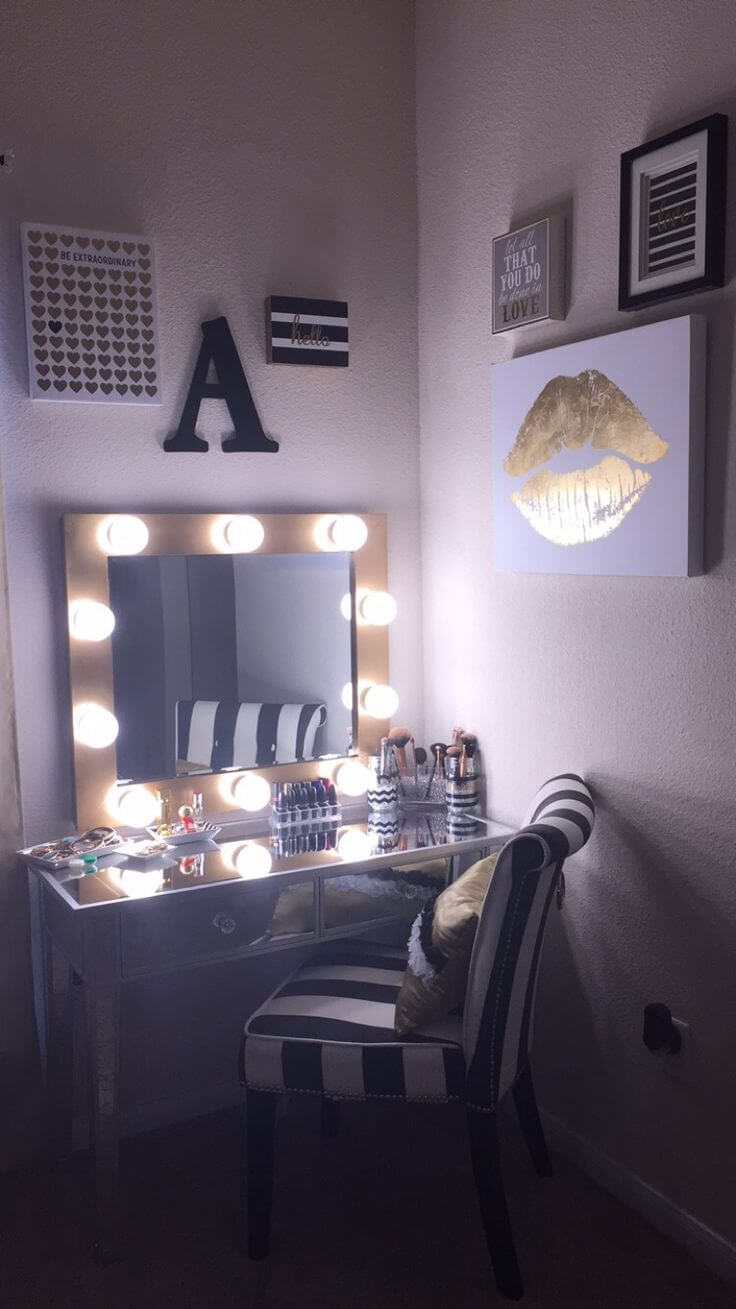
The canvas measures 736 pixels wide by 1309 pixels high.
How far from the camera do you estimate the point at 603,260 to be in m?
2.06

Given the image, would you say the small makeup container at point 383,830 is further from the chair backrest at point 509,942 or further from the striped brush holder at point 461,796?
the chair backrest at point 509,942

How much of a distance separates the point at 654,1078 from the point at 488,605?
3.51 feet

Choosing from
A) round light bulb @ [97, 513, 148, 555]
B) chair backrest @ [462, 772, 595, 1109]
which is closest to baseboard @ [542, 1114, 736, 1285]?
chair backrest @ [462, 772, 595, 1109]

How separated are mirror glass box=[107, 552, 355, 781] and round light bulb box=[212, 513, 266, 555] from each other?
23mm

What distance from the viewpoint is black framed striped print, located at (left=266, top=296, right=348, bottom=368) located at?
2.48 metres

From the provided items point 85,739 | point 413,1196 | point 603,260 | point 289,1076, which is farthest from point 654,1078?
point 603,260

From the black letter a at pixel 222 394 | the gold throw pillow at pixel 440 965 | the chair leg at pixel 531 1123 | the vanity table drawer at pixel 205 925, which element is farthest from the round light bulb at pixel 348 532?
the chair leg at pixel 531 1123

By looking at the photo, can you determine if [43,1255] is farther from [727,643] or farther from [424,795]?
[727,643]

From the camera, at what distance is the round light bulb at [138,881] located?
6.63 ft

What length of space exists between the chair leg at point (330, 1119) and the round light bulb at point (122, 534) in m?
1.29

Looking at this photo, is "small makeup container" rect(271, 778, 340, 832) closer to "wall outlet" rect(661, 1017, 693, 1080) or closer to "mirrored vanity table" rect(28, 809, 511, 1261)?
"mirrored vanity table" rect(28, 809, 511, 1261)

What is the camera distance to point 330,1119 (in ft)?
7.80

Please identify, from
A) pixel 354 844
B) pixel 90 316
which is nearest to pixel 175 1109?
pixel 354 844

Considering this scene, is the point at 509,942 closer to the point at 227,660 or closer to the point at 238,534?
the point at 227,660
